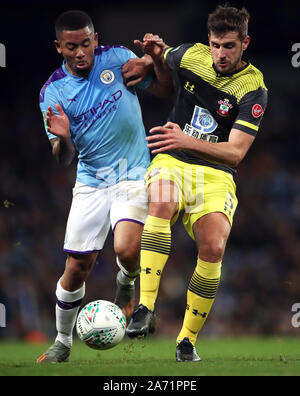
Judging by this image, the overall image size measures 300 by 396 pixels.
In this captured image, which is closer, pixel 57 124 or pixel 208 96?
pixel 57 124

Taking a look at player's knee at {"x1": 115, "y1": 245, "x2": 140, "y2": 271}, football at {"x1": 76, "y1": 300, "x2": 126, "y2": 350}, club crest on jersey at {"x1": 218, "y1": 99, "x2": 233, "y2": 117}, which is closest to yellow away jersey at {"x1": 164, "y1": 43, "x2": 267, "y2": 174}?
club crest on jersey at {"x1": 218, "y1": 99, "x2": 233, "y2": 117}

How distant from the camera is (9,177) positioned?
52.0 feet

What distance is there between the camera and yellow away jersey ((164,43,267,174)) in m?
6.11

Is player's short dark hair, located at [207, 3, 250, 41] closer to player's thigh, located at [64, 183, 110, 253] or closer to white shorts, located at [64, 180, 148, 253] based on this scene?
white shorts, located at [64, 180, 148, 253]

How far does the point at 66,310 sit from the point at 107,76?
2.20 m

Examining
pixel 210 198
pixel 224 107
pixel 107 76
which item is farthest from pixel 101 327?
pixel 107 76

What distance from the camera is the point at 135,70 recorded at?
6.61 m

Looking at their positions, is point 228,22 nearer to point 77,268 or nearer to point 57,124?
point 57,124

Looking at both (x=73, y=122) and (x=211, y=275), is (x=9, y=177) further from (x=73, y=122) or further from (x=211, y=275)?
(x=211, y=275)

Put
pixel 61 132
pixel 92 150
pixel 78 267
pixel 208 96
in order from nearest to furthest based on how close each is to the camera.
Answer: pixel 61 132 < pixel 208 96 < pixel 78 267 < pixel 92 150

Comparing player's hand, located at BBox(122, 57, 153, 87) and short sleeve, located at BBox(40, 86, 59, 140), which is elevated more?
player's hand, located at BBox(122, 57, 153, 87)

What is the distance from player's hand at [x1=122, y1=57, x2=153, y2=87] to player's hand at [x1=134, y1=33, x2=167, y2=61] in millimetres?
208

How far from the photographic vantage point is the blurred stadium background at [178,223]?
14.0 m

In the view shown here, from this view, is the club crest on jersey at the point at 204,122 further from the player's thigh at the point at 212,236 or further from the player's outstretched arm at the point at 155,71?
the player's thigh at the point at 212,236
